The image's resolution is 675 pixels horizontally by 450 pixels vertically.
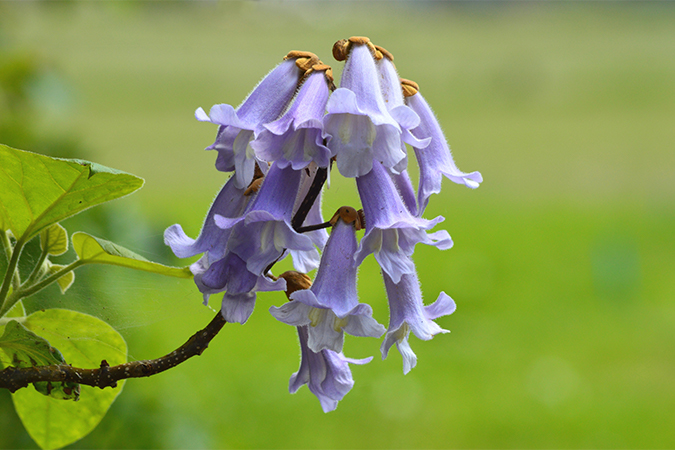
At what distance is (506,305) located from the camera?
3.84m

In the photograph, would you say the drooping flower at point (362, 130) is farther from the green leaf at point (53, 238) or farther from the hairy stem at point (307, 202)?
the green leaf at point (53, 238)

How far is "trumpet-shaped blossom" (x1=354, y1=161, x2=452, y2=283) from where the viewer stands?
1.46 ft

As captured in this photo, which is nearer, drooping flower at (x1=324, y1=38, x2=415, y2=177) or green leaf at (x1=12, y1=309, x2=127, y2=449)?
drooping flower at (x1=324, y1=38, x2=415, y2=177)

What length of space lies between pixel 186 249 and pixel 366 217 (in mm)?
156

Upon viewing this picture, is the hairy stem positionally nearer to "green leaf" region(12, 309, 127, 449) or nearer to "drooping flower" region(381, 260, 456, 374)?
"drooping flower" region(381, 260, 456, 374)

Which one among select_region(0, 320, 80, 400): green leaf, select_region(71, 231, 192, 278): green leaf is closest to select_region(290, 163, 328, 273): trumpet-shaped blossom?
select_region(71, 231, 192, 278): green leaf

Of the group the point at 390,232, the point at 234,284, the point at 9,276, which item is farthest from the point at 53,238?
the point at 390,232

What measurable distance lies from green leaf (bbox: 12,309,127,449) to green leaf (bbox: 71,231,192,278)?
2.8 inches

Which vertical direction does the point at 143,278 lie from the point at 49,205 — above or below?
below

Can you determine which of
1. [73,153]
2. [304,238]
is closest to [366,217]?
[304,238]

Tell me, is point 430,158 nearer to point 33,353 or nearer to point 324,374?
point 324,374

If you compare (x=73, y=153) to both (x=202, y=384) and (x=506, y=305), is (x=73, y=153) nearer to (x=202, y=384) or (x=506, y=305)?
(x=202, y=384)

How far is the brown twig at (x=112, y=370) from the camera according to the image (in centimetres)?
44

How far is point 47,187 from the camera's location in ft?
1.56
